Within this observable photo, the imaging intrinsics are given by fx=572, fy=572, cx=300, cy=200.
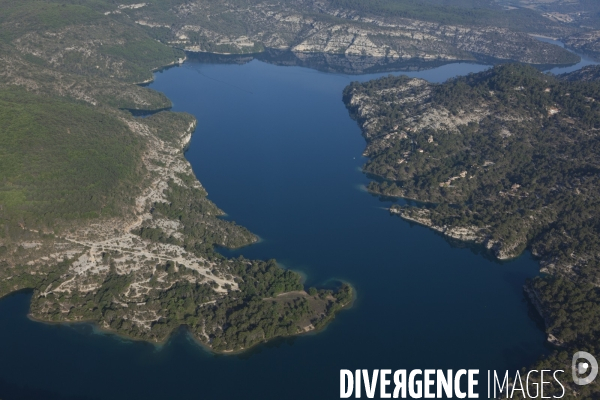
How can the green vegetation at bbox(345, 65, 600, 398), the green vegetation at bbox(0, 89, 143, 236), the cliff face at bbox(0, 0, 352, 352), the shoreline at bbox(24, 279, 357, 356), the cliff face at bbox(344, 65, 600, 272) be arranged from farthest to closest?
the cliff face at bbox(344, 65, 600, 272), the green vegetation at bbox(345, 65, 600, 398), the green vegetation at bbox(0, 89, 143, 236), the cliff face at bbox(0, 0, 352, 352), the shoreline at bbox(24, 279, 357, 356)

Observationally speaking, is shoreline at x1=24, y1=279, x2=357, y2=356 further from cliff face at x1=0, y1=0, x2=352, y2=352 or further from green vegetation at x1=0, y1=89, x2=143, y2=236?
green vegetation at x1=0, y1=89, x2=143, y2=236

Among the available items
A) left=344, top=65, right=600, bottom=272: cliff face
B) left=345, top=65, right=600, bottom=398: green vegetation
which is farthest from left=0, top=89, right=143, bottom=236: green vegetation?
left=345, top=65, right=600, bottom=398: green vegetation

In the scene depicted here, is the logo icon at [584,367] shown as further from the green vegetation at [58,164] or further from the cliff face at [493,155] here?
the green vegetation at [58,164]

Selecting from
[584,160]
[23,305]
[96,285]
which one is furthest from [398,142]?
[23,305]

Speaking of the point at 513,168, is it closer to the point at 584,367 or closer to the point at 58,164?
the point at 584,367

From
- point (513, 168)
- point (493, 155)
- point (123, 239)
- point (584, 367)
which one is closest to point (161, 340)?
point (123, 239)

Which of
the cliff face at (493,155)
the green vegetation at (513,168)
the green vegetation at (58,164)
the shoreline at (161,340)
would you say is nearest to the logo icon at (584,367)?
the green vegetation at (513,168)

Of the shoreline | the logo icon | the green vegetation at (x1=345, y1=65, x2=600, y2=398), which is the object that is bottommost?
the shoreline

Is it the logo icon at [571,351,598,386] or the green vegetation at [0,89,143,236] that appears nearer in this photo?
the logo icon at [571,351,598,386]
